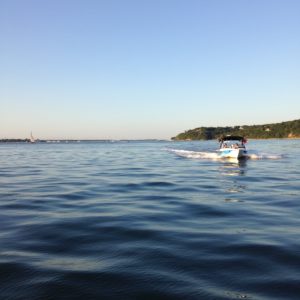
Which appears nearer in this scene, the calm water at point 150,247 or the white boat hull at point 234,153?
the calm water at point 150,247

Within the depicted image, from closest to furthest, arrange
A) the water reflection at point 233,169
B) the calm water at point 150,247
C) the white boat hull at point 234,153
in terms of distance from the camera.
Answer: the calm water at point 150,247
the water reflection at point 233,169
the white boat hull at point 234,153

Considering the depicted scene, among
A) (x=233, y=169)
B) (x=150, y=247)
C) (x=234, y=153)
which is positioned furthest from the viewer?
(x=234, y=153)

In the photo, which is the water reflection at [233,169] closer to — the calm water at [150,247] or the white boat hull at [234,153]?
the white boat hull at [234,153]

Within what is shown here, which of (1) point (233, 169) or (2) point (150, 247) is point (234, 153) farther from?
(2) point (150, 247)

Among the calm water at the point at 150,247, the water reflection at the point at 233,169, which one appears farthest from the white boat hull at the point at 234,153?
the calm water at the point at 150,247

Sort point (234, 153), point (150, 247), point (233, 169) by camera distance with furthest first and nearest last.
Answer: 1. point (234, 153)
2. point (233, 169)
3. point (150, 247)

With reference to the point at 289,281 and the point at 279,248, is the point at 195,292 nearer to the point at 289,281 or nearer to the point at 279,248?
the point at 289,281

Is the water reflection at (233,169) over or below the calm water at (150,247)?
below

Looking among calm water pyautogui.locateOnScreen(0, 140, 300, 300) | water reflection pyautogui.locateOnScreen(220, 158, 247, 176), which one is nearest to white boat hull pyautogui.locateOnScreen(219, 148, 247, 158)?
water reflection pyautogui.locateOnScreen(220, 158, 247, 176)

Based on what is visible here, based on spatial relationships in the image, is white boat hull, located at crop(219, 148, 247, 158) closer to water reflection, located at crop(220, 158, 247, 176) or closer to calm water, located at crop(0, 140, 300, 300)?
water reflection, located at crop(220, 158, 247, 176)

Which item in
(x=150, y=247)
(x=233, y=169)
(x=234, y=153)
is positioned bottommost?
(x=233, y=169)

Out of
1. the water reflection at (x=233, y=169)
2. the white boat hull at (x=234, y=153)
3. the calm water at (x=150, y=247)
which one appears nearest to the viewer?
the calm water at (x=150, y=247)

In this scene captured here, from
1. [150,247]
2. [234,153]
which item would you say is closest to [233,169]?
[234,153]

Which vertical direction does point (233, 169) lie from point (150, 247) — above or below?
below
